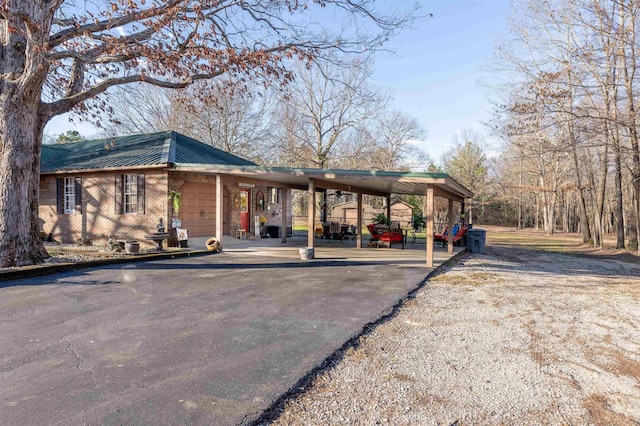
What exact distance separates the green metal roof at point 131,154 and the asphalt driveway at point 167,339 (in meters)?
5.84

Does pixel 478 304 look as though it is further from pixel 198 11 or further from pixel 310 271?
pixel 198 11

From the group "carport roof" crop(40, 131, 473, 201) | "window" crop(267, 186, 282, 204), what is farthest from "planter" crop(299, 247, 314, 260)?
"window" crop(267, 186, 282, 204)

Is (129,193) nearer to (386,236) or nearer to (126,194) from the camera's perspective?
(126,194)

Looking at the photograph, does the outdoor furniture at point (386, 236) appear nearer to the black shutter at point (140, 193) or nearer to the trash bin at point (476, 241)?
the trash bin at point (476, 241)

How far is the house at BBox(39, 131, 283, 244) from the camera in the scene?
12031mm

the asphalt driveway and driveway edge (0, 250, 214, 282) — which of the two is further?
driveway edge (0, 250, 214, 282)

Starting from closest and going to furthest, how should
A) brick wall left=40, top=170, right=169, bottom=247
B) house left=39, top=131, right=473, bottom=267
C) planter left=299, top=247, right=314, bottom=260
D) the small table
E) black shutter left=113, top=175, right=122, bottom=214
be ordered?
planter left=299, top=247, right=314, bottom=260, the small table, house left=39, top=131, right=473, bottom=267, brick wall left=40, top=170, right=169, bottom=247, black shutter left=113, top=175, right=122, bottom=214

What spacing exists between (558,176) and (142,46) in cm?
3114

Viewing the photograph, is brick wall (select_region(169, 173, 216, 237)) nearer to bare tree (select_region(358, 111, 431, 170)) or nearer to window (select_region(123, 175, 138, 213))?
window (select_region(123, 175, 138, 213))

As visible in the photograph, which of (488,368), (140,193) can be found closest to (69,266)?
(140,193)

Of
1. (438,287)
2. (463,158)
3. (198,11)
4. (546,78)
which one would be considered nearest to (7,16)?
(198,11)

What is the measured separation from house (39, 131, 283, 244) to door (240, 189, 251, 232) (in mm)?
420

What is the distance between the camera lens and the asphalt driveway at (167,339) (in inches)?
101

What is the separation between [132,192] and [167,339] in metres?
10.2
